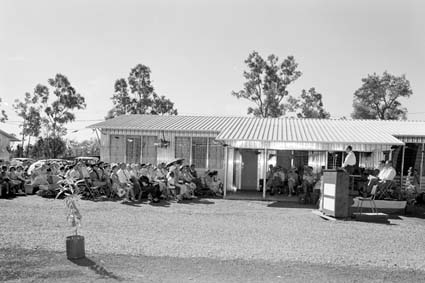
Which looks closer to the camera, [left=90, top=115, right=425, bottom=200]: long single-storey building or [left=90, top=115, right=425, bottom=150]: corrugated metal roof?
[left=90, top=115, right=425, bottom=150]: corrugated metal roof

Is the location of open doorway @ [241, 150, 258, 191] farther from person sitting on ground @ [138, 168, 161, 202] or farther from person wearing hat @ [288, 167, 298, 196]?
person sitting on ground @ [138, 168, 161, 202]

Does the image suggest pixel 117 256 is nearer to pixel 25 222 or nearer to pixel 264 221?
pixel 25 222

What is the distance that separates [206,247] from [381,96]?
36.8 m

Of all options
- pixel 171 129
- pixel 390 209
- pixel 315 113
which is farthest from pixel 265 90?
pixel 390 209

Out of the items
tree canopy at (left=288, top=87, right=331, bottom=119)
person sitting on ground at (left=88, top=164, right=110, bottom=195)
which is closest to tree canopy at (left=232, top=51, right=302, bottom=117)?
tree canopy at (left=288, top=87, right=331, bottom=119)

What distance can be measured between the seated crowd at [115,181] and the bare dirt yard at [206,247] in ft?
6.59

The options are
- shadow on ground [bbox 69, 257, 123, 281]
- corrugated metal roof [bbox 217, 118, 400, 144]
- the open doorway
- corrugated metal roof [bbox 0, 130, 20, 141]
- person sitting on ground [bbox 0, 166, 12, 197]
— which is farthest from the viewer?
corrugated metal roof [bbox 0, 130, 20, 141]

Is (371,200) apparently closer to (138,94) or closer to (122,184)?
(122,184)

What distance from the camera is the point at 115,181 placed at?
1362cm

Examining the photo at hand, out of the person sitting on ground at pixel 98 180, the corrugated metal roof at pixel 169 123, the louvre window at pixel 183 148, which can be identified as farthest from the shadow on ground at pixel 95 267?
the louvre window at pixel 183 148

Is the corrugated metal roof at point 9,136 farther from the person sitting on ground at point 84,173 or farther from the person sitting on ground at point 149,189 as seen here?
the person sitting on ground at point 149,189

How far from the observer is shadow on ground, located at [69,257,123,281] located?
5270 millimetres

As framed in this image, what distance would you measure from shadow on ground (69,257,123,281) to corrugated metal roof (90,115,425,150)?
9365 mm

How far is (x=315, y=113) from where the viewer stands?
39156 millimetres
